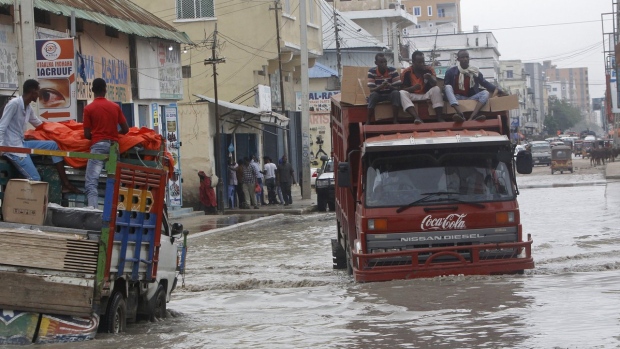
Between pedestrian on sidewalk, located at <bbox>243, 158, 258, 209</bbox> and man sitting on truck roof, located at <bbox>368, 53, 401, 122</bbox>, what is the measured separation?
73.0 ft

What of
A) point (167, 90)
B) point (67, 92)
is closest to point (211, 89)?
point (167, 90)

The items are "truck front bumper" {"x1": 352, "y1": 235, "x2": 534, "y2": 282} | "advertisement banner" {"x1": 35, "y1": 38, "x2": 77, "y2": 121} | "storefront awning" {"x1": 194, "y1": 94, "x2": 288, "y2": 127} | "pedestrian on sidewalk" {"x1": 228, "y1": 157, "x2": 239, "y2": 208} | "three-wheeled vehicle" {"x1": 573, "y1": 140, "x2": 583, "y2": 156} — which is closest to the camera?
"truck front bumper" {"x1": 352, "y1": 235, "x2": 534, "y2": 282}

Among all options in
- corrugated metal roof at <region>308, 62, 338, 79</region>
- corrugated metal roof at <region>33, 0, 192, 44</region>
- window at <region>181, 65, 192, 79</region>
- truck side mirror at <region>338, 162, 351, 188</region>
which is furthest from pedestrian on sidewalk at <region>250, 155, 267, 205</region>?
corrugated metal roof at <region>308, 62, 338, 79</region>

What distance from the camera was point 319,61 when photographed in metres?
76.8

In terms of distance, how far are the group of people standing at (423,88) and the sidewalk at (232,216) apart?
12991 millimetres

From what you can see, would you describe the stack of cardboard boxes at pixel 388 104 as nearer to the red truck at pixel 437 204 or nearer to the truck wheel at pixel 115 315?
the red truck at pixel 437 204

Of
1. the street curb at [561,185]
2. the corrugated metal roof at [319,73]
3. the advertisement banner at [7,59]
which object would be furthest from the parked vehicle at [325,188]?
the corrugated metal roof at [319,73]

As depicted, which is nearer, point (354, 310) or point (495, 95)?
point (354, 310)

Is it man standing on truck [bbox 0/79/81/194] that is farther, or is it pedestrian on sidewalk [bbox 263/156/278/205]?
pedestrian on sidewalk [bbox 263/156/278/205]

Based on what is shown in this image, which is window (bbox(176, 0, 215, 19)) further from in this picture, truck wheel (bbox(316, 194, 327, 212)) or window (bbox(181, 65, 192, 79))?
truck wheel (bbox(316, 194, 327, 212))

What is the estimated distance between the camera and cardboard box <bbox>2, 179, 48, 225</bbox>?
1013 cm

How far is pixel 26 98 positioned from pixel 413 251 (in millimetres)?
4934

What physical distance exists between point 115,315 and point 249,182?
27084 mm

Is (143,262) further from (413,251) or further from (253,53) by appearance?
(253,53)
